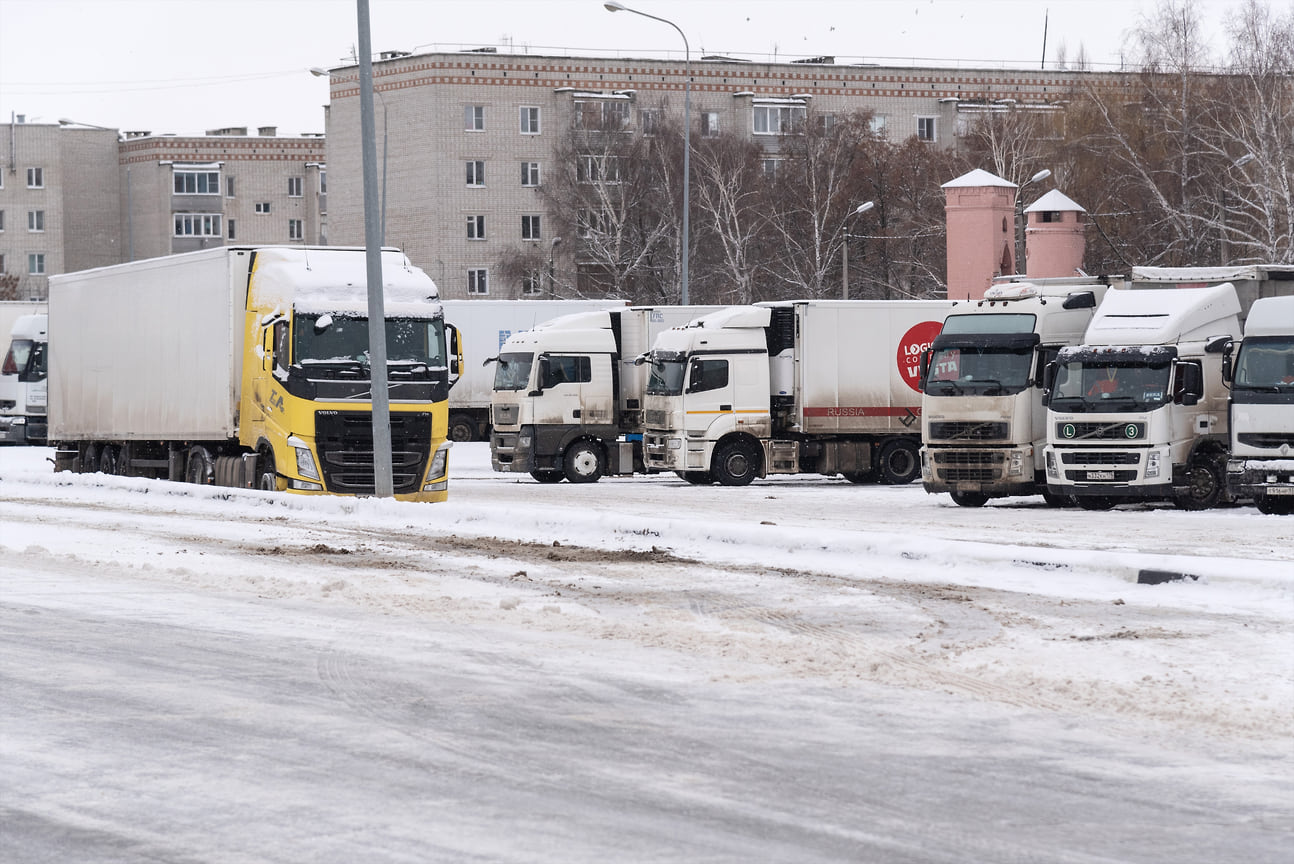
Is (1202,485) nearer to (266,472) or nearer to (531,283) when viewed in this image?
(266,472)

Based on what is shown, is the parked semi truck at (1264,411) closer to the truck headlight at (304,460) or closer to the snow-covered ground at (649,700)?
the snow-covered ground at (649,700)

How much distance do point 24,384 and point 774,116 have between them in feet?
151

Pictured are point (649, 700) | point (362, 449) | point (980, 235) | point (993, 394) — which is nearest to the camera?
point (649, 700)

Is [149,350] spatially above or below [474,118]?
below

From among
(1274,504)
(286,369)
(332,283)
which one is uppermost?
(332,283)

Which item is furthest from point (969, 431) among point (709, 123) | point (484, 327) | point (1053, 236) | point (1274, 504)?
point (709, 123)

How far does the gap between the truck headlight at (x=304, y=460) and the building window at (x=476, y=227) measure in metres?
60.0

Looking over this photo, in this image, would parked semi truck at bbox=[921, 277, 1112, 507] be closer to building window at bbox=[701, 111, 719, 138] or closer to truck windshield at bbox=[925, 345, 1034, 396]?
truck windshield at bbox=[925, 345, 1034, 396]

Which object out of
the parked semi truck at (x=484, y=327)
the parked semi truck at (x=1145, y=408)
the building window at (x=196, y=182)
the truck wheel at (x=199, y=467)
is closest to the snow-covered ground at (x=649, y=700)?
the parked semi truck at (x=1145, y=408)

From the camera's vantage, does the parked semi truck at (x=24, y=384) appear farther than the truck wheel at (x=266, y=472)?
Yes

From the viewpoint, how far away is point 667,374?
34.3m

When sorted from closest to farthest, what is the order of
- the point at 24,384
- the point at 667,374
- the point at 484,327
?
the point at 667,374
the point at 484,327
the point at 24,384

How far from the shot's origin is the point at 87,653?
11.5 meters

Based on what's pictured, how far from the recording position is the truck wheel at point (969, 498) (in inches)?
1122
